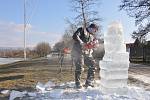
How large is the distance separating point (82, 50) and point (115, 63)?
1.25 meters

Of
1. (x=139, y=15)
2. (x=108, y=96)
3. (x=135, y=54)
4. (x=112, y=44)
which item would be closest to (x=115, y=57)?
(x=112, y=44)

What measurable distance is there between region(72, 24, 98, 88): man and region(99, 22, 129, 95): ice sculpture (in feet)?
2.66

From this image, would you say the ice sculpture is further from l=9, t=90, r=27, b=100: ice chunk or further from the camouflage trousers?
l=9, t=90, r=27, b=100: ice chunk

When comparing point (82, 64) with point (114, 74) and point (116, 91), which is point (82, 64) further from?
point (116, 91)

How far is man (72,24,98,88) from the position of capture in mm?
10664

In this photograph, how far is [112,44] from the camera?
9977mm

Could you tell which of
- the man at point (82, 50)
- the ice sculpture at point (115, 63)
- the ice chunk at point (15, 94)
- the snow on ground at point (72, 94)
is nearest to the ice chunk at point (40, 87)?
the snow on ground at point (72, 94)

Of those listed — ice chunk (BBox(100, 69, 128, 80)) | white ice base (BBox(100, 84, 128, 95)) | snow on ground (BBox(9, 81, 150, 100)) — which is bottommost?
snow on ground (BBox(9, 81, 150, 100))

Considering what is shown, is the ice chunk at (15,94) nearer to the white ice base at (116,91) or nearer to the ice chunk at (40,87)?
the ice chunk at (40,87)

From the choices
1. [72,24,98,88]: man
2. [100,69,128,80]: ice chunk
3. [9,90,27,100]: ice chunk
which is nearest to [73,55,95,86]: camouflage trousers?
[72,24,98,88]: man

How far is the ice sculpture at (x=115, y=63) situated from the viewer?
9.80 m

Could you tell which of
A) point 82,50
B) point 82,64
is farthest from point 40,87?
point 82,50

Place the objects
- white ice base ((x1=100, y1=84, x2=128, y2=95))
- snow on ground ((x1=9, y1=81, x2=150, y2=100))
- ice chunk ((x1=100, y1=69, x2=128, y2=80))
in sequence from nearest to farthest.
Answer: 1. snow on ground ((x1=9, y1=81, x2=150, y2=100))
2. white ice base ((x1=100, y1=84, x2=128, y2=95))
3. ice chunk ((x1=100, y1=69, x2=128, y2=80))

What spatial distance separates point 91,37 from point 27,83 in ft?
9.10
